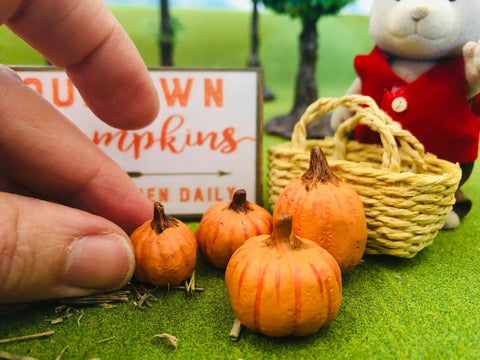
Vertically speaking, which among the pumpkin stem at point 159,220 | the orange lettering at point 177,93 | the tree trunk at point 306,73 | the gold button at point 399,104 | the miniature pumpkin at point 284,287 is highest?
the tree trunk at point 306,73

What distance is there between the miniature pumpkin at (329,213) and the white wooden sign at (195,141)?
16.3 inches

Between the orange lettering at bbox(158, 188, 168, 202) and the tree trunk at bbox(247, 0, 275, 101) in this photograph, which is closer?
the orange lettering at bbox(158, 188, 168, 202)

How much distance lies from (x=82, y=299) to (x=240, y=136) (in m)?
0.68

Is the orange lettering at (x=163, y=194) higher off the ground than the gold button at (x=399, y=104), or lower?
lower

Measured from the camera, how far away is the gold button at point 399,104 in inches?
48.6

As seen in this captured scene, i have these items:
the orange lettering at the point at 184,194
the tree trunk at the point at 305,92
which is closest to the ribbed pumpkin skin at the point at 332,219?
the orange lettering at the point at 184,194

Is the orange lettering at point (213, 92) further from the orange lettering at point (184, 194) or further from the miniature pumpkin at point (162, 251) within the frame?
the miniature pumpkin at point (162, 251)

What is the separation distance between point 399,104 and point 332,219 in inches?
19.8

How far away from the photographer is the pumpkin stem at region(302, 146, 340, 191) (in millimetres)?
951

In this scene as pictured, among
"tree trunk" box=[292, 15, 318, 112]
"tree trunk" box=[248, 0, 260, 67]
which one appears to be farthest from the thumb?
"tree trunk" box=[248, 0, 260, 67]

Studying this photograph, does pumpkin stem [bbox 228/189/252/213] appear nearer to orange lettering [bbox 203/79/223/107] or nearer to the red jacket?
orange lettering [bbox 203/79/223/107]

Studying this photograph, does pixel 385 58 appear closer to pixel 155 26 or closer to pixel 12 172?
pixel 12 172

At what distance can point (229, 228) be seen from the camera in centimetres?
98

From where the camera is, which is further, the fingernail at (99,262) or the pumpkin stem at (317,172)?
the pumpkin stem at (317,172)
